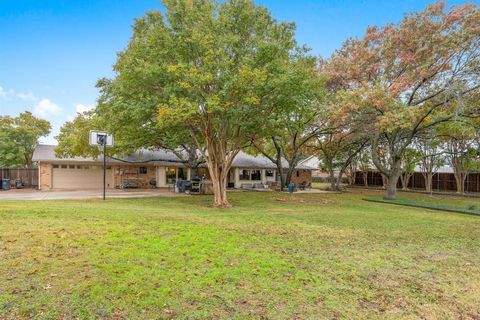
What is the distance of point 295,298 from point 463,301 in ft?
8.04

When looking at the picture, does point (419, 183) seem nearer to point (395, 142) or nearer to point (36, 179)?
point (395, 142)

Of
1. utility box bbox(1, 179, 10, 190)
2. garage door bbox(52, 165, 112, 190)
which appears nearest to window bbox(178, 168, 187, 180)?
garage door bbox(52, 165, 112, 190)

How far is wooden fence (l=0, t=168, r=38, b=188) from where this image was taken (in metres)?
23.6

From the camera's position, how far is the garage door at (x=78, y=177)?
23.4 metres

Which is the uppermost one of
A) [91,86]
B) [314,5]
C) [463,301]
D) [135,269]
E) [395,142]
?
[314,5]

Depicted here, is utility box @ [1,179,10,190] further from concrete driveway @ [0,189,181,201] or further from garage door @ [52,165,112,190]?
garage door @ [52,165,112,190]

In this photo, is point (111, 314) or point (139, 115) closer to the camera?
point (111, 314)

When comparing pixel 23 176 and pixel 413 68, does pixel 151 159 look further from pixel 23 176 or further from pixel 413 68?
pixel 413 68

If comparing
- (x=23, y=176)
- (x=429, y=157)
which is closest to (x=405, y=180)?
(x=429, y=157)

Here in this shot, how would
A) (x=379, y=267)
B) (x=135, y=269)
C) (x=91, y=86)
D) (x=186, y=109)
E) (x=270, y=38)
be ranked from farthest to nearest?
1. (x=91, y=86)
2. (x=270, y=38)
3. (x=186, y=109)
4. (x=379, y=267)
5. (x=135, y=269)

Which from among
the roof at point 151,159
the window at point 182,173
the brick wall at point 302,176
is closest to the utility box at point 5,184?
the roof at point 151,159

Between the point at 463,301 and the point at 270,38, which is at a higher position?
the point at 270,38

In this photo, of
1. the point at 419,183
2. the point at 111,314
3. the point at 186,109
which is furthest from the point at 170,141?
the point at 419,183

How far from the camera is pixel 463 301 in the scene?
13.9ft
